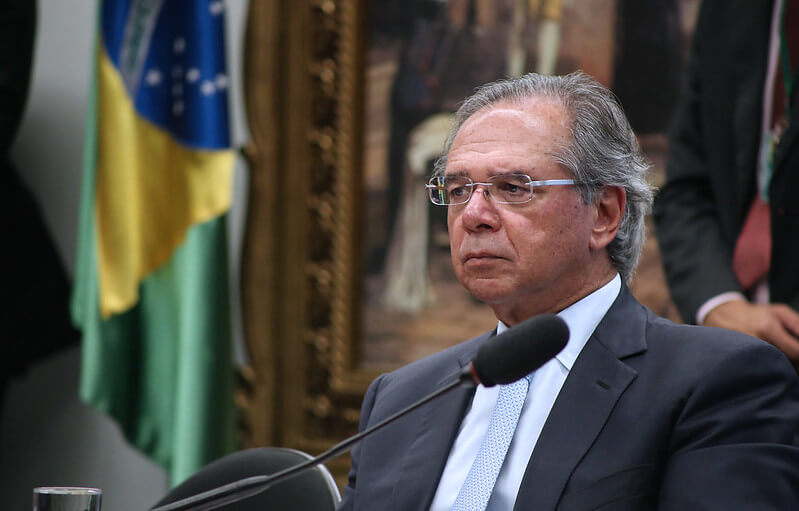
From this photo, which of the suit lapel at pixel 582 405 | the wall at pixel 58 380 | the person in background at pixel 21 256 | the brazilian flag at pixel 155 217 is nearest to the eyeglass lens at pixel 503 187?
the suit lapel at pixel 582 405

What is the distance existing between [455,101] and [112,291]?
5.23 feet

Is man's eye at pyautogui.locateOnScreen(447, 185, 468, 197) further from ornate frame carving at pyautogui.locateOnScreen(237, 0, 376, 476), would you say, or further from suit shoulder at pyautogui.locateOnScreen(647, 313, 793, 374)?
ornate frame carving at pyautogui.locateOnScreen(237, 0, 376, 476)

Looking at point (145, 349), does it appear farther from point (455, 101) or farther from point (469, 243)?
point (469, 243)

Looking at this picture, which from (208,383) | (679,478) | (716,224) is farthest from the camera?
(208,383)

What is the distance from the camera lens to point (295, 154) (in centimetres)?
459

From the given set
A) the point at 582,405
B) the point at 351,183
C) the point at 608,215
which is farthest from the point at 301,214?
the point at 582,405

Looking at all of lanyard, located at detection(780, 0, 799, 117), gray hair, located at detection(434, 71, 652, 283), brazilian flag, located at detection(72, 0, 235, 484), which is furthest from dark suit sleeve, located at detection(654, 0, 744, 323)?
brazilian flag, located at detection(72, 0, 235, 484)

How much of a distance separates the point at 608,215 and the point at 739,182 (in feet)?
3.07

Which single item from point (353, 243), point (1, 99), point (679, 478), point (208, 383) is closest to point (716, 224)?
point (679, 478)

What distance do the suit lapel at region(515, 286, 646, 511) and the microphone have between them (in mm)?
359

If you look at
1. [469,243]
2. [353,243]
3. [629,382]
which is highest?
[469,243]

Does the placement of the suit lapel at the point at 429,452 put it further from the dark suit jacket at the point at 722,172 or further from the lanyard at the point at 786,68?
the lanyard at the point at 786,68

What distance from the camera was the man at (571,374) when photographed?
175 cm

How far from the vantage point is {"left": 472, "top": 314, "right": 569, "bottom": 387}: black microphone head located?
1.51m
